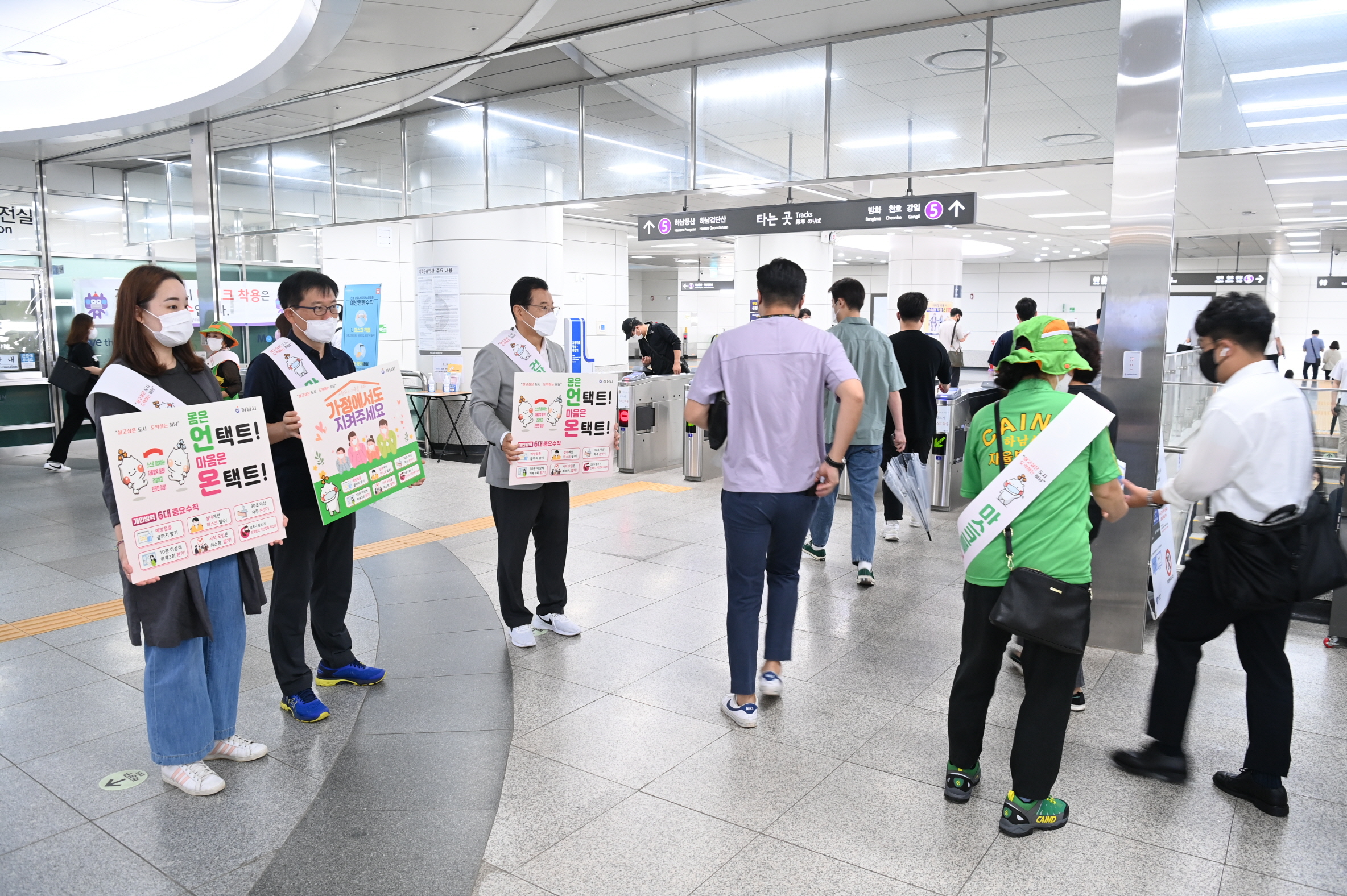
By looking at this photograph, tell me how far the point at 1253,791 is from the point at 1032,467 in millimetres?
1458

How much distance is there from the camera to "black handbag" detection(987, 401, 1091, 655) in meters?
2.59

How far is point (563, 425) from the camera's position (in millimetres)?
4445

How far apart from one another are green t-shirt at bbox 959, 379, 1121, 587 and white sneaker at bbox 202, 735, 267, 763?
270 cm

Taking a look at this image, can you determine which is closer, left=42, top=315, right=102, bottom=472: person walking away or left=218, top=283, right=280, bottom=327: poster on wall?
left=42, top=315, right=102, bottom=472: person walking away

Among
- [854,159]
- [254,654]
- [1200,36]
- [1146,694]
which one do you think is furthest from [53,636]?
[1200,36]

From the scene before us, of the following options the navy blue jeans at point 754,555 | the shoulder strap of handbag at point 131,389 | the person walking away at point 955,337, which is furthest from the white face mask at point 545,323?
the person walking away at point 955,337

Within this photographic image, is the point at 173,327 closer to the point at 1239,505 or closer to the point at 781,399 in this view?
the point at 781,399

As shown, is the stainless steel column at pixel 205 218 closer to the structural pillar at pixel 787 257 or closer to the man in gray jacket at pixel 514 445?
the man in gray jacket at pixel 514 445

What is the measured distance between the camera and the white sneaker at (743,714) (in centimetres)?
360

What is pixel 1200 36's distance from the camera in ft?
16.7

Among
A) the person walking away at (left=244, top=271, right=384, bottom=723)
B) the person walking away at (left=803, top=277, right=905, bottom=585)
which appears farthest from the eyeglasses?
the person walking away at (left=803, top=277, right=905, bottom=585)

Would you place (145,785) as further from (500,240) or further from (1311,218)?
(1311,218)

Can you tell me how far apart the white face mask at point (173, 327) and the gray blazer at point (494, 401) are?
1528mm

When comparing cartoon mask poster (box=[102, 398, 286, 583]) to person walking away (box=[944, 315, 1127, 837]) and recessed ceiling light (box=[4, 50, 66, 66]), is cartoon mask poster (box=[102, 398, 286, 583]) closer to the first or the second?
person walking away (box=[944, 315, 1127, 837])
